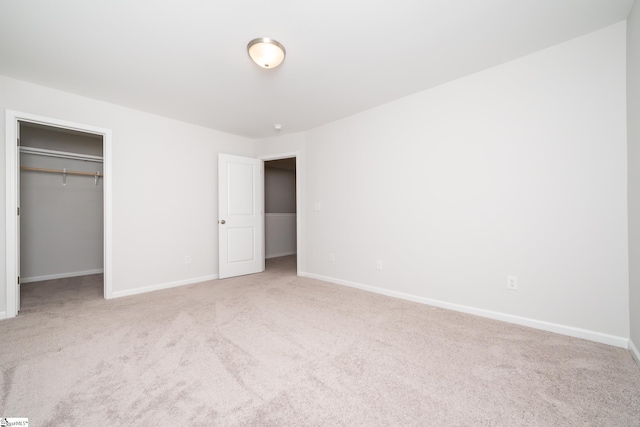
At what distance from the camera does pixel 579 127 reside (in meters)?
2.13

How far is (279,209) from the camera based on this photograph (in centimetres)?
719

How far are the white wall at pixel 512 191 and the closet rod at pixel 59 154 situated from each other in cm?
448

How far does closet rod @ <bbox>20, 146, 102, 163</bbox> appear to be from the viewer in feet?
12.3

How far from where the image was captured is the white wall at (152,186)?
3.02 metres

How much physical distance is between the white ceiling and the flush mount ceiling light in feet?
0.18

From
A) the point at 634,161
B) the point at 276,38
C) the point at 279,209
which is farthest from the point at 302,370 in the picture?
the point at 279,209

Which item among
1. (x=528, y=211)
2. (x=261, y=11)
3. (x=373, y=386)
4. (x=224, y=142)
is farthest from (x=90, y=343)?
(x=528, y=211)

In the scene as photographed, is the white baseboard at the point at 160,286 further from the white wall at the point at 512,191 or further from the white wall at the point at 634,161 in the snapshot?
the white wall at the point at 634,161

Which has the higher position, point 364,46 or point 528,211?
point 364,46

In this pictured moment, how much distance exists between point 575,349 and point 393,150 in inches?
98.0

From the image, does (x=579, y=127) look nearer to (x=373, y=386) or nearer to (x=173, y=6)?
(x=373, y=386)

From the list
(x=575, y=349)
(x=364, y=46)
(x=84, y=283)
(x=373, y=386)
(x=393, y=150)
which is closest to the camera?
(x=373, y=386)

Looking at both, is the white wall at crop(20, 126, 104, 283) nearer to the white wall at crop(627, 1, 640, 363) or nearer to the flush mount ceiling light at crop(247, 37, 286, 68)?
the flush mount ceiling light at crop(247, 37, 286, 68)

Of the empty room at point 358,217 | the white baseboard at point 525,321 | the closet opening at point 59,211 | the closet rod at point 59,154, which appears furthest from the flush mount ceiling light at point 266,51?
the closet rod at point 59,154
